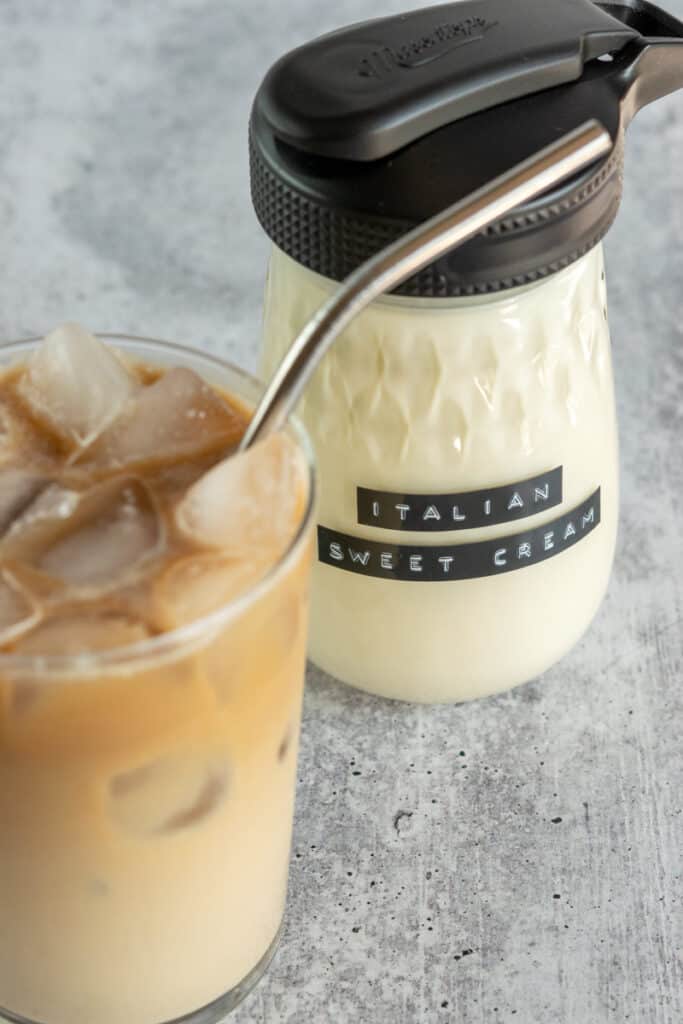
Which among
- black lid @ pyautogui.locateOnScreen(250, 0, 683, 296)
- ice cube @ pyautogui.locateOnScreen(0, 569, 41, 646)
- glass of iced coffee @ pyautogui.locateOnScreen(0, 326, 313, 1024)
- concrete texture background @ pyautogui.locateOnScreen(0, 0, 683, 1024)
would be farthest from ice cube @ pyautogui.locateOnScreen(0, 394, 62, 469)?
concrete texture background @ pyautogui.locateOnScreen(0, 0, 683, 1024)

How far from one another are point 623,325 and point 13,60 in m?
0.86

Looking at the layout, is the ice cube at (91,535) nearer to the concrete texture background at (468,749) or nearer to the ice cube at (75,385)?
the ice cube at (75,385)

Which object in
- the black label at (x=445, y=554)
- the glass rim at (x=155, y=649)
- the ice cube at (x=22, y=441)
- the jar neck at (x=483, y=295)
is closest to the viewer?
the glass rim at (x=155, y=649)

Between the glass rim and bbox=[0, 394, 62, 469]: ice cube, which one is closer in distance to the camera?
the glass rim

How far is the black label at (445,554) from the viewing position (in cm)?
104

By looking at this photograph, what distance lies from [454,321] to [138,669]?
353mm

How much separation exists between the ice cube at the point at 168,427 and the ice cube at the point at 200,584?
0.09 m

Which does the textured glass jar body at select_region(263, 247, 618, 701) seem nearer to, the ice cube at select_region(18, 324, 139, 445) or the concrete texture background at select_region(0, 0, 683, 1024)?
the concrete texture background at select_region(0, 0, 683, 1024)

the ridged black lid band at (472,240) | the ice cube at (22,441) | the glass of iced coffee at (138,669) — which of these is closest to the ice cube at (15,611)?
the glass of iced coffee at (138,669)

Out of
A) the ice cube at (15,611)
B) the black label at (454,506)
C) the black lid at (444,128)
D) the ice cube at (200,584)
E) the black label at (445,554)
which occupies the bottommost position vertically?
the black label at (445,554)

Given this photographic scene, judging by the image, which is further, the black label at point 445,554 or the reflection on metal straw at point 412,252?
the black label at point 445,554

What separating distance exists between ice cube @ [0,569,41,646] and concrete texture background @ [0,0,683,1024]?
1.25 ft

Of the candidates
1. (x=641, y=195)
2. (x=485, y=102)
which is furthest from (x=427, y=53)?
(x=641, y=195)

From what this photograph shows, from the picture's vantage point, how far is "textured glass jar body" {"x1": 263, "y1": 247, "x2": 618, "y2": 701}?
98cm
